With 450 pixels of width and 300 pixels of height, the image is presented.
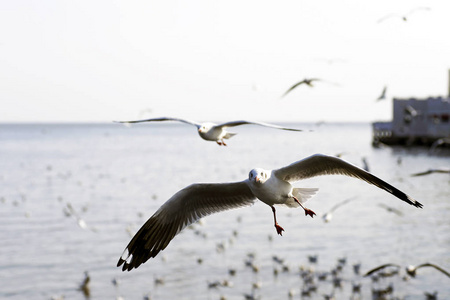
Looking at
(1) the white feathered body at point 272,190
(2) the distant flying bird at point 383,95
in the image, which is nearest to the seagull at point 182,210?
(1) the white feathered body at point 272,190

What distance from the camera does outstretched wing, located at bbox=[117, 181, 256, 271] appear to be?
906cm

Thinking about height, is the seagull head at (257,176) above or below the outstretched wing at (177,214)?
above

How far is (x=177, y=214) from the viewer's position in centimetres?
927

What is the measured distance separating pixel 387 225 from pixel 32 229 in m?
17.8

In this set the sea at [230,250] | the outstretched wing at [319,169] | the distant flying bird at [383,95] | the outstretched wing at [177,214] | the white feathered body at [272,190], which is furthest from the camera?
the sea at [230,250]

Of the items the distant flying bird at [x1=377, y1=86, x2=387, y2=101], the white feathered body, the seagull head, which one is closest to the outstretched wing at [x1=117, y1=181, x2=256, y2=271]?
the white feathered body

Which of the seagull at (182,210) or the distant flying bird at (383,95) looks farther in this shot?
the distant flying bird at (383,95)

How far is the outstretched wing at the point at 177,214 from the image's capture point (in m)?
9.06

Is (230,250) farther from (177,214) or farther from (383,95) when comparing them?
(177,214)

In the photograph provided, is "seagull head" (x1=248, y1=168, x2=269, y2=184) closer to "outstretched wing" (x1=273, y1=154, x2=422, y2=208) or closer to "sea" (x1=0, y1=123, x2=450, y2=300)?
"outstretched wing" (x1=273, y1=154, x2=422, y2=208)

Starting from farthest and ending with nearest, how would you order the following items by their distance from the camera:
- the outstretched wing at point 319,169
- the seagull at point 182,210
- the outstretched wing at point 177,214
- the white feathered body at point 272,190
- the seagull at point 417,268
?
1. the seagull at point 417,268
2. the outstretched wing at point 177,214
3. the seagull at point 182,210
4. the white feathered body at point 272,190
5. the outstretched wing at point 319,169

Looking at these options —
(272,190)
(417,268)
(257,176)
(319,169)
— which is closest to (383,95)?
(417,268)

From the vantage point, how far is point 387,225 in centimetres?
2980

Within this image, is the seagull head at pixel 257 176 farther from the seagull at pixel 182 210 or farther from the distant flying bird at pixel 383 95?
the distant flying bird at pixel 383 95
